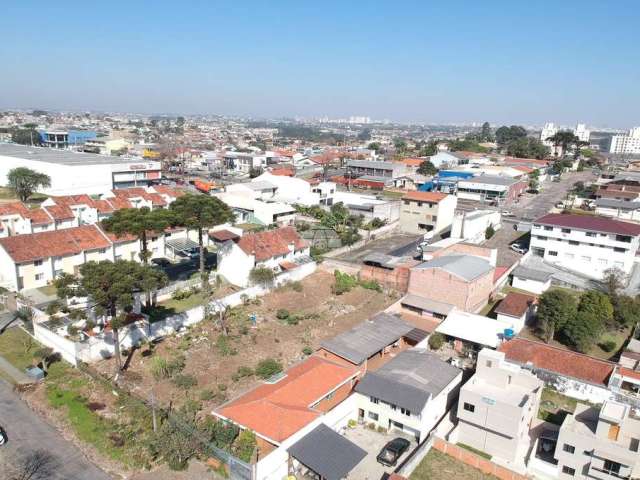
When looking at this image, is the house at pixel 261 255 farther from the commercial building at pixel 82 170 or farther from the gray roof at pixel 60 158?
the gray roof at pixel 60 158

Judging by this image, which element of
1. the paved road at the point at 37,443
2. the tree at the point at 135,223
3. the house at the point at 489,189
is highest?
the tree at the point at 135,223

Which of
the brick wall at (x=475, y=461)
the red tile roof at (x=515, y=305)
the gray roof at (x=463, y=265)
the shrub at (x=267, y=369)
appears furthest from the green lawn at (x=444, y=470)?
the gray roof at (x=463, y=265)

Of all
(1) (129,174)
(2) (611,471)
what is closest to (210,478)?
(2) (611,471)

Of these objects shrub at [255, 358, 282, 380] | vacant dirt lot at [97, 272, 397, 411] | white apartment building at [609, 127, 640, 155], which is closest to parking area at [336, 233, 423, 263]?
vacant dirt lot at [97, 272, 397, 411]

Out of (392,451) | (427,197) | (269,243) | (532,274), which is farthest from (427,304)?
(427,197)

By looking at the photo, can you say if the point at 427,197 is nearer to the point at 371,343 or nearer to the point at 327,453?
the point at 371,343

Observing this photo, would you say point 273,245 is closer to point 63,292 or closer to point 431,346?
point 431,346
